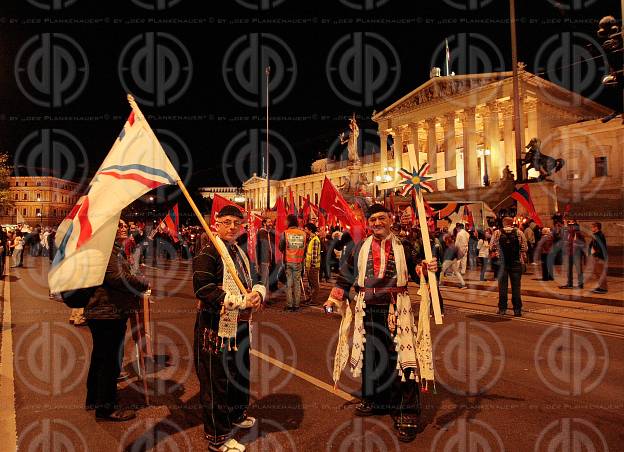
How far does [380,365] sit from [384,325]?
359mm

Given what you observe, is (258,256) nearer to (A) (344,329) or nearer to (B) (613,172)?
(A) (344,329)

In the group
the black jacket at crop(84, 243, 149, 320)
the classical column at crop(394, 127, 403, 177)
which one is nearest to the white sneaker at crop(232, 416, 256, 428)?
the black jacket at crop(84, 243, 149, 320)

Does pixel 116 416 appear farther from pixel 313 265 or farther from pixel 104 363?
pixel 313 265

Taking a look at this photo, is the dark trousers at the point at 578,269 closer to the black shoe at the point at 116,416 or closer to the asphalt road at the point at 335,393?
the asphalt road at the point at 335,393

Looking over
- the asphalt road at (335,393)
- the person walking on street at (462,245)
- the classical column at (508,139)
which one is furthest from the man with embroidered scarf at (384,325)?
the classical column at (508,139)

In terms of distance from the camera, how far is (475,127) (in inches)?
1959

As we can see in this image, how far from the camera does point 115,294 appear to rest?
4.55m

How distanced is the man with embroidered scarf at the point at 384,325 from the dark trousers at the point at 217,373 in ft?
3.21

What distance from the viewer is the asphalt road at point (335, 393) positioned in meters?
3.93

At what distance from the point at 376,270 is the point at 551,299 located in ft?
29.4

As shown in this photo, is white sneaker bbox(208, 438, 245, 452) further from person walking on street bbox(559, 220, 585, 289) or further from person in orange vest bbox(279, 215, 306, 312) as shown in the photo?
person walking on street bbox(559, 220, 585, 289)

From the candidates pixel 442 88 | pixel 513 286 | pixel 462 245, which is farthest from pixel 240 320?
pixel 442 88

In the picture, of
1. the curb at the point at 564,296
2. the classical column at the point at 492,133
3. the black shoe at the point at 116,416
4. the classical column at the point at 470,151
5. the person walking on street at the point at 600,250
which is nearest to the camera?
the black shoe at the point at 116,416

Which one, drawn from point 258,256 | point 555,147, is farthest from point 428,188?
point 555,147
